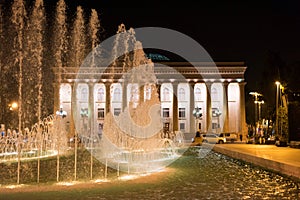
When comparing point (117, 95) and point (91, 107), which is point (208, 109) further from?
point (91, 107)

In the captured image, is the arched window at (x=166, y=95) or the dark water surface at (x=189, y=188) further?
the arched window at (x=166, y=95)

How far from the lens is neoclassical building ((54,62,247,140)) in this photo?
64500 millimetres

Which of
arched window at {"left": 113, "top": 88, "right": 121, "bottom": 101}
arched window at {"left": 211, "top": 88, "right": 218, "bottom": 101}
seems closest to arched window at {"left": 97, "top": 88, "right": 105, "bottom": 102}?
arched window at {"left": 113, "top": 88, "right": 121, "bottom": 101}

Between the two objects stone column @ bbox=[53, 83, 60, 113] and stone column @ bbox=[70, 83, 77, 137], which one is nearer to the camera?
stone column @ bbox=[53, 83, 60, 113]

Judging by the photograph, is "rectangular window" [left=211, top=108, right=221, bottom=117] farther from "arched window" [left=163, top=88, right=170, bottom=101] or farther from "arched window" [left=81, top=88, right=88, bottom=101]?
"arched window" [left=81, top=88, right=88, bottom=101]

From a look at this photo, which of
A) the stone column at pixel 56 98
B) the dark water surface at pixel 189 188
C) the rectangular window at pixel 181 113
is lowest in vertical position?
the dark water surface at pixel 189 188

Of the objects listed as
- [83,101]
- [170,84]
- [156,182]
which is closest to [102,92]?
[83,101]

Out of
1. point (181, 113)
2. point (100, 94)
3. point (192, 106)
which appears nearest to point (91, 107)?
point (100, 94)

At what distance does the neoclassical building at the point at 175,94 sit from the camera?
64500 mm

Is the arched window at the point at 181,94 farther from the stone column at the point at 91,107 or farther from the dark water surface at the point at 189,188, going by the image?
the dark water surface at the point at 189,188

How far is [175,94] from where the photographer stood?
66.2 metres

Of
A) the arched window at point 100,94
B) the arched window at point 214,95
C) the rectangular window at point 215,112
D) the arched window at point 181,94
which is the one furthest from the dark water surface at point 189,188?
the arched window at point 100,94

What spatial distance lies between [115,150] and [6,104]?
34385mm

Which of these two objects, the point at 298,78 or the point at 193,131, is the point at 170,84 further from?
the point at 298,78
